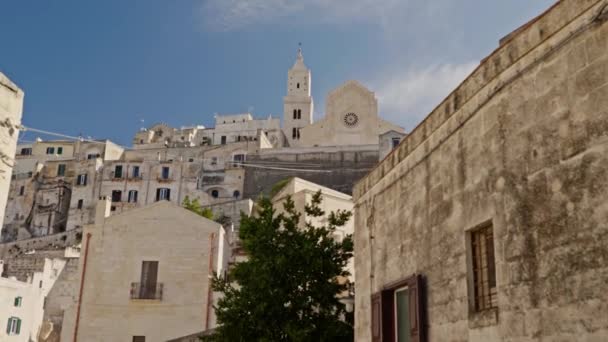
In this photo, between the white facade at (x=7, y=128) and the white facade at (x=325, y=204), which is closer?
the white facade at (x=7, y=128)

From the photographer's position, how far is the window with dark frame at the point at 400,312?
801 cm

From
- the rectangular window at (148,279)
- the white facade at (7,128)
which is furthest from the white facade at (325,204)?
the white facade at (7,128)

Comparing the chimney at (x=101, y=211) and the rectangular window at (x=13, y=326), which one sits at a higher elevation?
the chimney at (x=101, y=211)

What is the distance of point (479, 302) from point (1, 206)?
15.9 feet

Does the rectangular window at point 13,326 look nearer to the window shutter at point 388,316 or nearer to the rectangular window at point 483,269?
the window shutter at point 388,316

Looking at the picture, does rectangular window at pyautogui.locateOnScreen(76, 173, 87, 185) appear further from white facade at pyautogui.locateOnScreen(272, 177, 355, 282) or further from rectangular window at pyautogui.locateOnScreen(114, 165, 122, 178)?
white facade at pyautogui.locateOnScreen(272, 177, 355, 282)

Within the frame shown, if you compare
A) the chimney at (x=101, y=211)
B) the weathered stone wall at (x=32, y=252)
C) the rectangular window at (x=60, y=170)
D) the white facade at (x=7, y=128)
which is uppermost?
the rectangular window at (x=60, y=170)

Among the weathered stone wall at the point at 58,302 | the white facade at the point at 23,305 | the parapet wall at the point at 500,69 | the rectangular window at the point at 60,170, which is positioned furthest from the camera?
the rectangular window at the point at 60,170

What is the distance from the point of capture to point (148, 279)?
81.4 ft

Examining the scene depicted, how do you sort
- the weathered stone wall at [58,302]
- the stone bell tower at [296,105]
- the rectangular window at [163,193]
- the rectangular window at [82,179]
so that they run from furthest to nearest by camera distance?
1. the stone bell tower at [296,105]
2. the rectangular window at [82,179]
3. the rectangular window at [163,193]
4. the weathered stone wall at [58,302]

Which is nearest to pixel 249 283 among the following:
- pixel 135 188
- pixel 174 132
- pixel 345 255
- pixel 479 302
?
pixel 345 255

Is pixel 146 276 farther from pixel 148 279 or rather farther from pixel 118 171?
pixel 118 171

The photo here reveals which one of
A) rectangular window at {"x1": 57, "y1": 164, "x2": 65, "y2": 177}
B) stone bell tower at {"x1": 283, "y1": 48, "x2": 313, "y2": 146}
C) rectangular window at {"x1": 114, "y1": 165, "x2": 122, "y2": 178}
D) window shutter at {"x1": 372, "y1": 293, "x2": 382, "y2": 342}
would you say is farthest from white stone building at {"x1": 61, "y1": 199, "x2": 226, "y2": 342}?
stone bell tower at {"x1": 283, "y1": 48, "x2": 313, "y2": 146}

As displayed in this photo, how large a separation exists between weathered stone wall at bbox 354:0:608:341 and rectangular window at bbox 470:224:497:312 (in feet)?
0.42
